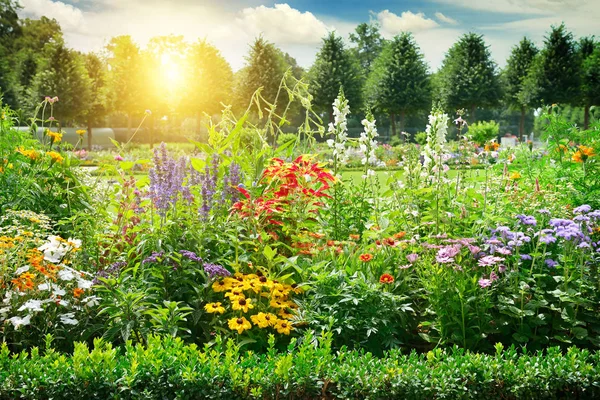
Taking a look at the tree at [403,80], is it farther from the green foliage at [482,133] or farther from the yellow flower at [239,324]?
the yellow flower at [239,324]

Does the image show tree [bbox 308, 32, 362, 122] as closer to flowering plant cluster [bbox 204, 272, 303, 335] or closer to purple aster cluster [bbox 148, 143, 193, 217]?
purple aster cluster [bbox 148, 143, 193, 217]

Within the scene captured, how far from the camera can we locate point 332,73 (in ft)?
96.4

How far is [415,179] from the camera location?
17.3ft

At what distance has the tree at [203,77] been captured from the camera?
31.3 metres

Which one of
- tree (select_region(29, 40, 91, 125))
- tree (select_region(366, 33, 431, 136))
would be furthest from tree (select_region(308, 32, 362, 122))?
tree (select_region(29, 40, 91, 125))

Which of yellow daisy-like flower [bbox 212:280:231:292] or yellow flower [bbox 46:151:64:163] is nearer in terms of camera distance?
yellow daisy-like flower [bbox 212:280:231:292]

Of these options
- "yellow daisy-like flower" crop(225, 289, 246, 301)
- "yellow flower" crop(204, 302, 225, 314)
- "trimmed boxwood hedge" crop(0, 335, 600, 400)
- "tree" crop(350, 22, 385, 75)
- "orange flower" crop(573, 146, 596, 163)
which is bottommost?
"trimmed boxwood hedge" crop(0, 335, 600, 400)

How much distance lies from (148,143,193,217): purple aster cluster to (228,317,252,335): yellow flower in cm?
101

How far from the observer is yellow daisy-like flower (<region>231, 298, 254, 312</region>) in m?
3.49

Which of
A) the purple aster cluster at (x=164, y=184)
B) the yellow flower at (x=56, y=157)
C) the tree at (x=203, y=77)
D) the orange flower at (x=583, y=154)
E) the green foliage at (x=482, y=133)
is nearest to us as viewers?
the purple aster cluster at (x=164, y=184)

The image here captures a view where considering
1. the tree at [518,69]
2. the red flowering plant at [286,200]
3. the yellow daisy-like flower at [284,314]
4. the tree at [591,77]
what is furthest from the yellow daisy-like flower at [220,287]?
the tree at [518,69]

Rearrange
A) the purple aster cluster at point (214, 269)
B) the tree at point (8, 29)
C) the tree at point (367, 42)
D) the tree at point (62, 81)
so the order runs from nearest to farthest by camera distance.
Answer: the purple aster cluster at point (214, 269) → the tree at point (62, 81) → the tree at point (8, 29) → the tree at point (367, 42)

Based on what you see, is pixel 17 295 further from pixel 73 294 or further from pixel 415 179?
pixel 415 179

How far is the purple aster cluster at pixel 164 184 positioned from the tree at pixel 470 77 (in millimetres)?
27049
